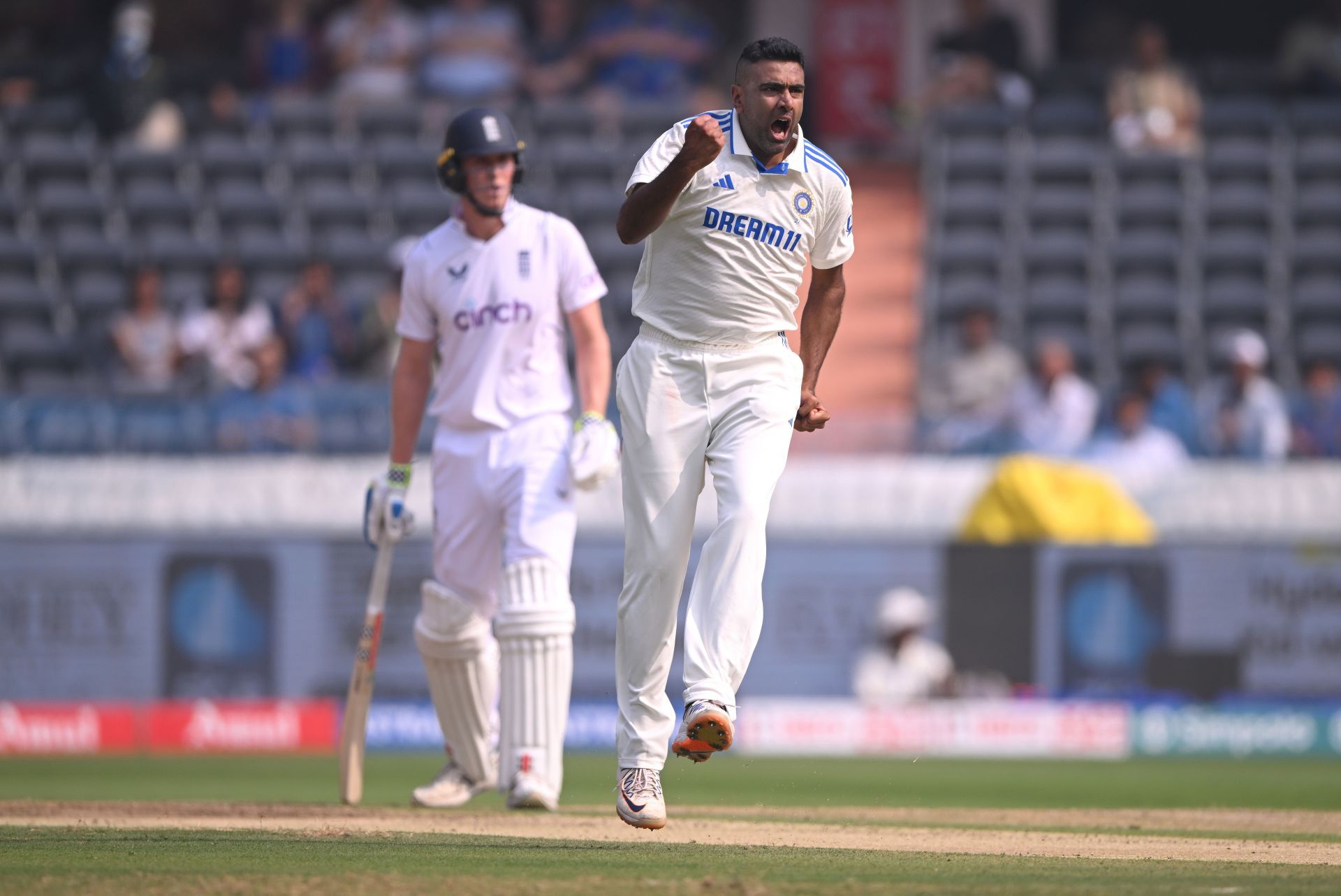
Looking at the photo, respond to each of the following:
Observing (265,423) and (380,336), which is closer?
(265,423)

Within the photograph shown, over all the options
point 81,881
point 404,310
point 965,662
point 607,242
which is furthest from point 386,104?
point 81,881

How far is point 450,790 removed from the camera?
7.45 metres

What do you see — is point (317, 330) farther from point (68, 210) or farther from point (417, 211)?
point (68, 210)

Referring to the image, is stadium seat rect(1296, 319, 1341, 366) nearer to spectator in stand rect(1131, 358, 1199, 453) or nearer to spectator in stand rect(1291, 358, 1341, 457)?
spectator in stand rect(1291, 358, 1341, 457)

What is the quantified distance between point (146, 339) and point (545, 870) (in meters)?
9.74

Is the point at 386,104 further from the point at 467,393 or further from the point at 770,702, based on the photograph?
the point at 467,393

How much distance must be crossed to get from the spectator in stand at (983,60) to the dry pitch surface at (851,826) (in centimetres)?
974

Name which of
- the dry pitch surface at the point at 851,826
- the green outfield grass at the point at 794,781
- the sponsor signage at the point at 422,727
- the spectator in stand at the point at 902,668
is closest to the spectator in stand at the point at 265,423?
the sponsor signage at the point at 422,727

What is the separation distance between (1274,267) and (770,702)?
620 cm

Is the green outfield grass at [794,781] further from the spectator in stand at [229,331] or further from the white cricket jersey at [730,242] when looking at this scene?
the spectator in stand at [229,331]

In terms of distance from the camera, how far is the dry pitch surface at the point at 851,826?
19.8 feet

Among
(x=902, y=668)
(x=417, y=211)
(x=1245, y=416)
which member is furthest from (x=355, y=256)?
(x=1245, y=416)

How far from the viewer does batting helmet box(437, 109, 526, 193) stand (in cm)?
721

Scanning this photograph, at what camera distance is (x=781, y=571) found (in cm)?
1265
